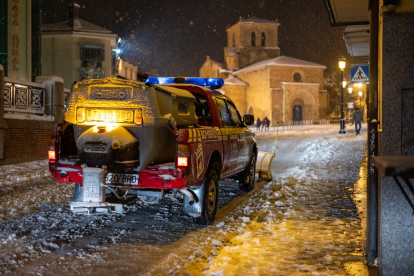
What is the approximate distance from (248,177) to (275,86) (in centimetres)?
5377

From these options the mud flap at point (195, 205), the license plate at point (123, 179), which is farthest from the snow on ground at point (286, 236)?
the license plate at point (123, 179)

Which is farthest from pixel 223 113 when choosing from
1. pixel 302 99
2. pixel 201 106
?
pixel 302 99

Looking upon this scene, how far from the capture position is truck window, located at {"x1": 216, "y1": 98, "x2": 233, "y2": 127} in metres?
8.19

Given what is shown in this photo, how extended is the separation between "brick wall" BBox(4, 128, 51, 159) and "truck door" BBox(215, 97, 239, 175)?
32.1 ft

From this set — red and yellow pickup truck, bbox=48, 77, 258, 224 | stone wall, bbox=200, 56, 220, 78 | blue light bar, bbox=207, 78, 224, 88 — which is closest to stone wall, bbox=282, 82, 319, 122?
stone wall, bbox=200, 56, 220, 78

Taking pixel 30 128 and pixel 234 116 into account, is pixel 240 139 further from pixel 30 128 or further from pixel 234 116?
pixel 30 128

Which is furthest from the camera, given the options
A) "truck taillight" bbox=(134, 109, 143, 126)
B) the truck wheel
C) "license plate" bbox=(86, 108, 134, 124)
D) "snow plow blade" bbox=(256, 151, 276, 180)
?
"snow plow blade" bbox=(256, 151, 276, 180)

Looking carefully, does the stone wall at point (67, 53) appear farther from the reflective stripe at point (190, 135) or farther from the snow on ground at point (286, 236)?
the reflective stripe at point (190, 135)

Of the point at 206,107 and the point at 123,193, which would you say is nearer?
the point at 123,193

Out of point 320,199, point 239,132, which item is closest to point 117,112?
point 239,132

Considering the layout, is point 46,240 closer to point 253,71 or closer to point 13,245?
point 13,245

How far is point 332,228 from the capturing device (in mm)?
6652

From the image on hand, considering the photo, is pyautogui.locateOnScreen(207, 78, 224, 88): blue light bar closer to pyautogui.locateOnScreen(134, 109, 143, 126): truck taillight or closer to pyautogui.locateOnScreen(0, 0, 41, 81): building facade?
pyautogui.locateOnScreen(134, 109, 143, 126): truck taillight

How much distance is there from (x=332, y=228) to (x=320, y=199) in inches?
99.5
